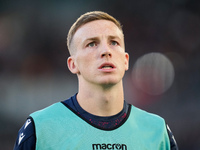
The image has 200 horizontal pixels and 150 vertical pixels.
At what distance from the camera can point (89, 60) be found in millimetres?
2197

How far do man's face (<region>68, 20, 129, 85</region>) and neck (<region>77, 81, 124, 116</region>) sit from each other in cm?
7

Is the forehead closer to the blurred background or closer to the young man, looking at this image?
the young man

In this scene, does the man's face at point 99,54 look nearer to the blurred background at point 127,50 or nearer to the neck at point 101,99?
the neck at point 101,99

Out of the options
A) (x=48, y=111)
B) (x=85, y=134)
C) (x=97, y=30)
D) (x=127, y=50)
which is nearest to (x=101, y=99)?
(x=85, y=134)

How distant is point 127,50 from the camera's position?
8.61m

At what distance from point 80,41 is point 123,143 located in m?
0.92

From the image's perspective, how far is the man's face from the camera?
2.14 metres

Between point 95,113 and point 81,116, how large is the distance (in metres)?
0.12

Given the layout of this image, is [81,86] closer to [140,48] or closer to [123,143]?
[123,143]

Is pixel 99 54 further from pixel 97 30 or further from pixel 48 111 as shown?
pixel 48 111

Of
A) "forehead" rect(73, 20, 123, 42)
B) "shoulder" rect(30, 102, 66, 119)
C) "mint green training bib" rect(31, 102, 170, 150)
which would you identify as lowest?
"mint green training bib" rect(31, 102, 170, 150)

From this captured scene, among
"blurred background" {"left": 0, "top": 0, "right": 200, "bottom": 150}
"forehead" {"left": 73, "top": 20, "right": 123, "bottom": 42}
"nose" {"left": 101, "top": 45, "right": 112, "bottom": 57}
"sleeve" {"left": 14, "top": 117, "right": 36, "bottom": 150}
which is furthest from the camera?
"blurred background" {"left": 0, "top": 0, "right": 200, "bottom": 150}

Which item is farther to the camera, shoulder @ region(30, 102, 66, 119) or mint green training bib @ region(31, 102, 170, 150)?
shoulder @ region(30, 102, 66, 119)

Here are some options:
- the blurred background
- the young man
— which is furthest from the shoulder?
the blurred background
